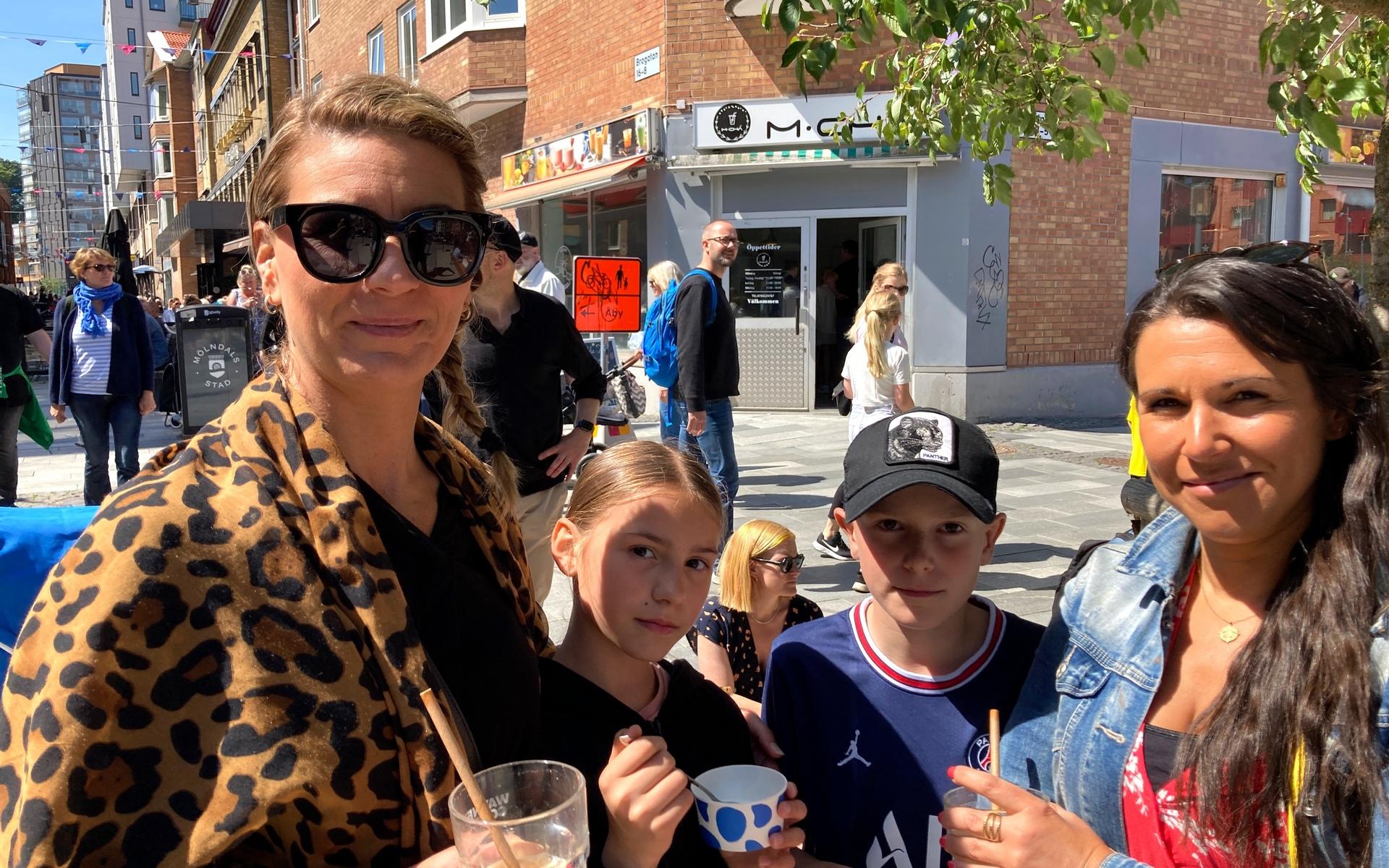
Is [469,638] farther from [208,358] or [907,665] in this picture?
[208,358]

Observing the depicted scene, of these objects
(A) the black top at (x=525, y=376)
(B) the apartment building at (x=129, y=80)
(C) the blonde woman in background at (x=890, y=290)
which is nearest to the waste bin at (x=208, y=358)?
(C) the blonde woman in background at (x=890, y=290)

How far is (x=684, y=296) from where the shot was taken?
6148 millimetres

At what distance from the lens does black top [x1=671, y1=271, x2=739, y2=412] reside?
601 centimetres

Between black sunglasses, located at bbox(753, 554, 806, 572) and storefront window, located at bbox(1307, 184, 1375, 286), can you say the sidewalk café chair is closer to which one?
black sunglasses, located at bbox(753, 554, 806, 572)

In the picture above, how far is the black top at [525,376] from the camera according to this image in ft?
13.0

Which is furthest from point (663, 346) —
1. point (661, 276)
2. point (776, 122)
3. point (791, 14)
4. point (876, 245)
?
point (876, 245)

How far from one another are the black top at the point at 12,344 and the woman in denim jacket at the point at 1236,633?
23.4 ft

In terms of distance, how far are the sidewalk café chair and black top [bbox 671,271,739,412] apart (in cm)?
416

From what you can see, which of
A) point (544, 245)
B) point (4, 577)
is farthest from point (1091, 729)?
point (544, 245)

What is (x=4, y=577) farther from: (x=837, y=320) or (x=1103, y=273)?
(x=1103, y=273)

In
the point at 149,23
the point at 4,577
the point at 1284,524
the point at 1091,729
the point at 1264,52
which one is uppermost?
the point at 149,23

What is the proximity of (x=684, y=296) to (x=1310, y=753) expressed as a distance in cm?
511

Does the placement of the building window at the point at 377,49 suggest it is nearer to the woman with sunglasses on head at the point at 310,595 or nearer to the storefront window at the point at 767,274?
the storefront window at the point at 767,274

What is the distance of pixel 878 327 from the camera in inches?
245
